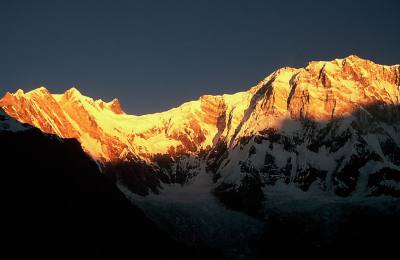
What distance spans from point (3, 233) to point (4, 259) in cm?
838

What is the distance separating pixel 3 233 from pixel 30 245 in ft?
21.6

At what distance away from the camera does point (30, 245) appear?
7859 inches

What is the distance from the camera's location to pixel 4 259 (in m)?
190

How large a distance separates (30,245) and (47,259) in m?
4.69

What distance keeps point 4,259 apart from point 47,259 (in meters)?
12.1

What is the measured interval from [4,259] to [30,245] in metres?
10.6

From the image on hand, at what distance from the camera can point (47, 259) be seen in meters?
200

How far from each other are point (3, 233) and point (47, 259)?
10.9m

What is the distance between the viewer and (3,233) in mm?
196625
